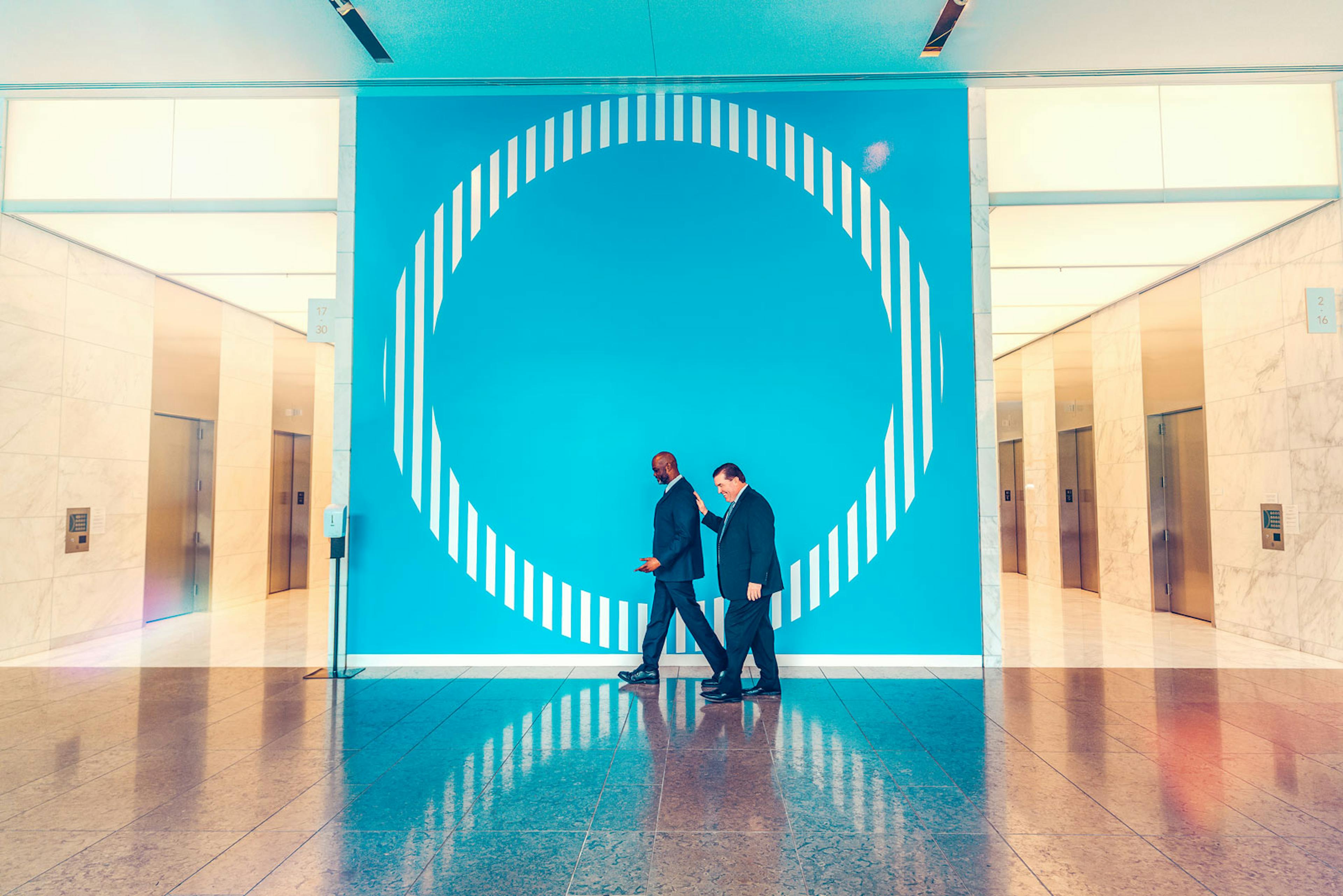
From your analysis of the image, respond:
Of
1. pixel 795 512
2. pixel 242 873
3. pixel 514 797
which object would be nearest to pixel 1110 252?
pixel 795 512

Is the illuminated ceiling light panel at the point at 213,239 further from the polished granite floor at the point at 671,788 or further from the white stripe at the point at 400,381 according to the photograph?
the polished granite floor at the point at 671,788

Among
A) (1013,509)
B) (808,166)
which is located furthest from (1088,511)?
(808,166)

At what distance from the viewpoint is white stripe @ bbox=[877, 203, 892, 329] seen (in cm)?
630

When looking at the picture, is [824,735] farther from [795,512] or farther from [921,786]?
[795,512]

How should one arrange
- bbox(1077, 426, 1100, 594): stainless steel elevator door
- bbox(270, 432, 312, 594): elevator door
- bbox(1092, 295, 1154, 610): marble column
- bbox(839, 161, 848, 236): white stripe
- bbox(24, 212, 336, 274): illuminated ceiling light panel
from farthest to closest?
bbox(270, 432, 312, 594): elevator door
bbox(1077, 426, 1100, 594): stainless steel elevator door
bbox(1092, 295, 1154, 610): marble column
bbox(24, 212, 336, 274): illuminated ceiling light panel
bbox(839, 161, 848, 236): white stripe

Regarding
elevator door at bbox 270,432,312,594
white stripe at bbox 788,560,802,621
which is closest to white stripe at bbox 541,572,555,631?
white stripe at bbox 788,560,802,621

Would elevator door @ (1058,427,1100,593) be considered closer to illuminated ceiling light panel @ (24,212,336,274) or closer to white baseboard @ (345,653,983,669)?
white baseboard @ (345,653,983,669)

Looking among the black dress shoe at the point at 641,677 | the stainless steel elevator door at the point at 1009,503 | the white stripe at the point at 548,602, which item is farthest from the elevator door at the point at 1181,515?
the white stripe at the point at 548,602

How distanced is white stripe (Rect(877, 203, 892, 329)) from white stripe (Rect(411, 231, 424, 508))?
387cm

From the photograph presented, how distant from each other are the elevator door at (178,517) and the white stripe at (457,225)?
4.71m

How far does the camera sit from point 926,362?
6258 mm

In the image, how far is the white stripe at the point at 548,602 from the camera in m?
6.24

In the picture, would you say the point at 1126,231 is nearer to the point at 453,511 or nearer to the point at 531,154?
the point at 531,154

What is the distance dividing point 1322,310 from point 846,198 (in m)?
4.32
